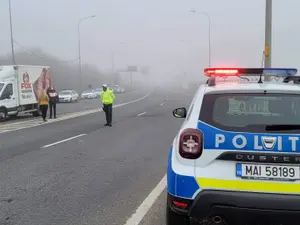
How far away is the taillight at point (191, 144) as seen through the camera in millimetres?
3506

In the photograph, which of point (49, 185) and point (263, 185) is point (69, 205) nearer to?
point (49, 185)

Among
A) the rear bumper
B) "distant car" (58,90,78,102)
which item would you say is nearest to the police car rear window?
the rear bumper

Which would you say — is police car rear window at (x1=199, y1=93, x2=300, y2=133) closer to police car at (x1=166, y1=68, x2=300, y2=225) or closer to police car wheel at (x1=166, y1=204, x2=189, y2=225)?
police car at (x1=166, y1=68, x2=300, y2=225)

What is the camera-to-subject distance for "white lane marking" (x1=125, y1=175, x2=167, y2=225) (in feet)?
15.1

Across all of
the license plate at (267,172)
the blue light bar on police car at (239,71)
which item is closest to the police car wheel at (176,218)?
the license plate at (267,172)

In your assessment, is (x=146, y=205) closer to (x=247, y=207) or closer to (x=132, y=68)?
(x=247, y=207)

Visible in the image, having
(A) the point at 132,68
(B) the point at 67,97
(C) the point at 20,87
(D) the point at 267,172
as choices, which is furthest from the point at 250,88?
(A) the point at 132,68

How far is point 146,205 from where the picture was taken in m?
5.21

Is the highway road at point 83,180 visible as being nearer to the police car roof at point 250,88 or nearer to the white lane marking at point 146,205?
the white lane marking at point 146,205

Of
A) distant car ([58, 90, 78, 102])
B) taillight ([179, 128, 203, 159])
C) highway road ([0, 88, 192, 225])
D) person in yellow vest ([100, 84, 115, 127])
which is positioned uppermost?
taillight ([179, 128, 203, 159])

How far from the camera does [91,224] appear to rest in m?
4.54

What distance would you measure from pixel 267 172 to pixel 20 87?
19195 millimetres

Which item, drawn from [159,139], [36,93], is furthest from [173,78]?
[159,139]

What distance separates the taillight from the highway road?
4.39 ft
